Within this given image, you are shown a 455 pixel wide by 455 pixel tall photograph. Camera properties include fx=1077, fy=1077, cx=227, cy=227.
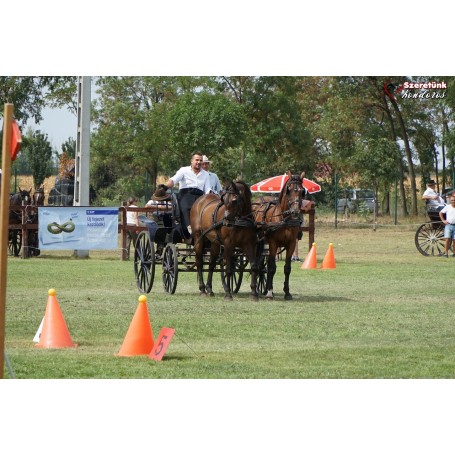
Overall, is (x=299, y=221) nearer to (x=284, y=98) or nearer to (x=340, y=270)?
(x=340, y=270)

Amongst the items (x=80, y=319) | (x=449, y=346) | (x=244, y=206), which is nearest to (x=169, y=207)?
(x=244, y=206)

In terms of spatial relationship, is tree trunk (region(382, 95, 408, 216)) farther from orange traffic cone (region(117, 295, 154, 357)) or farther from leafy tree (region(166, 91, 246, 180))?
orange traffic cone (region(117, 295, 154, 357))

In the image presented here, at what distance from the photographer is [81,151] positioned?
28.3m

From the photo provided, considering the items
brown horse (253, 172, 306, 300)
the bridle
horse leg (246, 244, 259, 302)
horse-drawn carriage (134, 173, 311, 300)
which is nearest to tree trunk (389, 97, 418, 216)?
horse-drawn carriage (134, 173, 311, 300)

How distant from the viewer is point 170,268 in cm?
1695

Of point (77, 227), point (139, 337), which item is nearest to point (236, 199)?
point (139, 337)

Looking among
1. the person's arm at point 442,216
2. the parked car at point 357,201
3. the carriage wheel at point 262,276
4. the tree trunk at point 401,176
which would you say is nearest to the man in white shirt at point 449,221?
the person's arm at point 442,216

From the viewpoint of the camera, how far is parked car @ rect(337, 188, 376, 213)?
41.9 meters

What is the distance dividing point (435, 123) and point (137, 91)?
12750 millimetres

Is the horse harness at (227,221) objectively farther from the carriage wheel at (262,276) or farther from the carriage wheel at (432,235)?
the carriage wheel at (432,235)

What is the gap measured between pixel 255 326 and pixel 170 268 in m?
4.24

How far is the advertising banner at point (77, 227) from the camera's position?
87.4ft

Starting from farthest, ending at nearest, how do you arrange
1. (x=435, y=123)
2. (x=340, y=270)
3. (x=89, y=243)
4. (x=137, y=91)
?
(x=137, y=91), (x=435, y=123), (x=89, y=243), (x=340, y=270)

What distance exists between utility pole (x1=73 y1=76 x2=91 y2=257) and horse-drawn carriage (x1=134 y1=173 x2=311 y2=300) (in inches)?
431
